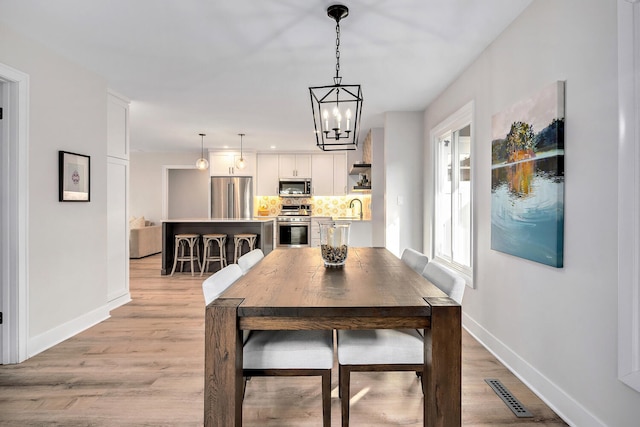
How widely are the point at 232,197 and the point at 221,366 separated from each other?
703 centimetres

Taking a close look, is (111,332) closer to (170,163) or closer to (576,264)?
(576,264)

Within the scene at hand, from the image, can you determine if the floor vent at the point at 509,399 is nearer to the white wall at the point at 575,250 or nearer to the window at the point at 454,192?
the white wall at the point at 575,250

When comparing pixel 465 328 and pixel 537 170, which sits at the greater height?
pixel 537 170

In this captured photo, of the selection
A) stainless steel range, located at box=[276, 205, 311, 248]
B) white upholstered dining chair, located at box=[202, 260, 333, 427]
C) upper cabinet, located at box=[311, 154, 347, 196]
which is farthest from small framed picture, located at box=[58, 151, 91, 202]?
upper cabinet, located at box=[311, 154, 347, 196]

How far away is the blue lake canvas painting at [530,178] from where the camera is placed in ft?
6.70

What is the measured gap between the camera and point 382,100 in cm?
449

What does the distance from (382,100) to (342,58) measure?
1.38 meters

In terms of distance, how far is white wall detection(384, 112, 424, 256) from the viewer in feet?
16.3

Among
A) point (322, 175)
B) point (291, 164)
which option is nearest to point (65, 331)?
point (291, 164)

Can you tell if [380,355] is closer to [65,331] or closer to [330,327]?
[330,327]

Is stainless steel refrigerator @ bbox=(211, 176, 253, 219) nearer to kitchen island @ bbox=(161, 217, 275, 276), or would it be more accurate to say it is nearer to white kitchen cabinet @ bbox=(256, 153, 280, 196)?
white kitchen cabinet @ bbox=(256, 153, 280, 196)

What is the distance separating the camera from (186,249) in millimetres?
6480

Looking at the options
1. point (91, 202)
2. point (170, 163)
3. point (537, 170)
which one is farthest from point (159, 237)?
point (537, 170)

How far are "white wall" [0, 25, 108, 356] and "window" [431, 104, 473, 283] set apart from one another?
3554 millimetres
